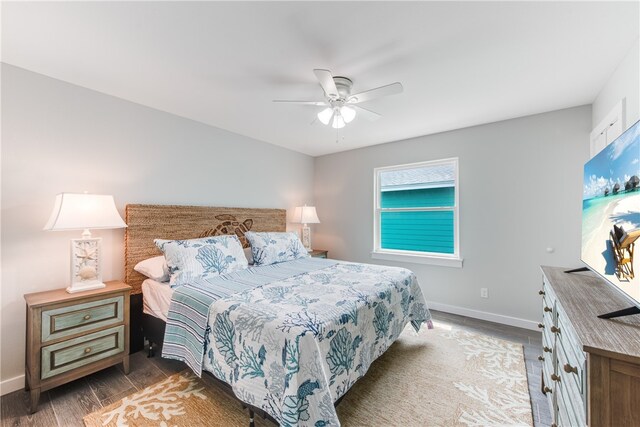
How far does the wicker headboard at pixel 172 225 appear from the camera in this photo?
101 inches

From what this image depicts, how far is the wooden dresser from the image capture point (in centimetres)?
76

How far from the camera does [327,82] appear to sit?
1834 mm

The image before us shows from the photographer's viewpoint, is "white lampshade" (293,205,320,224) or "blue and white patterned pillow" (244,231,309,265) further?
"white lampshade" (293,205,320,224)

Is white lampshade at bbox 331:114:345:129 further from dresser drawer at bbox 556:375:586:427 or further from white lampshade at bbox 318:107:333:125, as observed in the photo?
dresser drawer at bbox 556:375:586:427

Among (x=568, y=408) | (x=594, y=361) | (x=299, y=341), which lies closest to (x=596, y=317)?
(x=594, y=361)

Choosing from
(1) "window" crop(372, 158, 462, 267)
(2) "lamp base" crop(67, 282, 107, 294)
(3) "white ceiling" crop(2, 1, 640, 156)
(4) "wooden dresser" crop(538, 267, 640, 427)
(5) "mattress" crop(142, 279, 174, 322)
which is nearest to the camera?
(4) "wooden dresser" crop(538, 267, 640, 427)

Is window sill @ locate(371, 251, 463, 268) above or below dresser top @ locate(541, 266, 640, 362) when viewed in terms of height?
below

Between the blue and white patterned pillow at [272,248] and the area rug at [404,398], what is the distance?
50.6 inches

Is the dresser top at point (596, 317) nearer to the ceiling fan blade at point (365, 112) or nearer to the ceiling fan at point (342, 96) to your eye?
the ceiling fan at point (342, 96)

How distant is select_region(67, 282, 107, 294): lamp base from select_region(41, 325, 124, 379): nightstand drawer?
351 mm

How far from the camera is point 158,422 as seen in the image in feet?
5.53

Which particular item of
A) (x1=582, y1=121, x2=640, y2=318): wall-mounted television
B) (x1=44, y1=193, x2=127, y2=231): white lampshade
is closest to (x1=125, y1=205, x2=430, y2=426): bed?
(x1=44, y1=193, x2=127, y2=231): white lampshade

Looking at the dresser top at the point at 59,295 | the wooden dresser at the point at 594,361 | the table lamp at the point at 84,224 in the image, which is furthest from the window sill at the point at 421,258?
the table lamp at the point at 84,224

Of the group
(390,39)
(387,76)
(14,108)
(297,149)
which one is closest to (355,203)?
(297,149)
